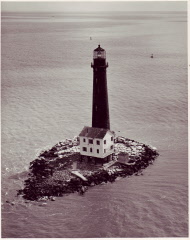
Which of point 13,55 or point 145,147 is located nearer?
point 145,147

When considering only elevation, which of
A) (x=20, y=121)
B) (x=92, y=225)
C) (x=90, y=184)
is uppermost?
(x=20, y=121)

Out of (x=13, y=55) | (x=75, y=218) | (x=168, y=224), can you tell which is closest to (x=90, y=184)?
(x=75, y=218)

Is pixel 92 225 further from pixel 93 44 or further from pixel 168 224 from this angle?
pixel 93 44

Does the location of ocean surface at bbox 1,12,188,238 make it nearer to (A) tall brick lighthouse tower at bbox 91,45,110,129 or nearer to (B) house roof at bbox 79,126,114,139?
(B) house roof at bbox 79,126,114,139

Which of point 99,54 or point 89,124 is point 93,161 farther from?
point 89,124

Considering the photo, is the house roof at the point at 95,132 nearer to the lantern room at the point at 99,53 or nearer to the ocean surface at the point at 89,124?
the ocean surface at the point at 89,124

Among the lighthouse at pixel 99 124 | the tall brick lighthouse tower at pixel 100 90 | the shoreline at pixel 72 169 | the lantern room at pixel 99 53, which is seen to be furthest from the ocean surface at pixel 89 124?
the lantern room at pixel 99 53
